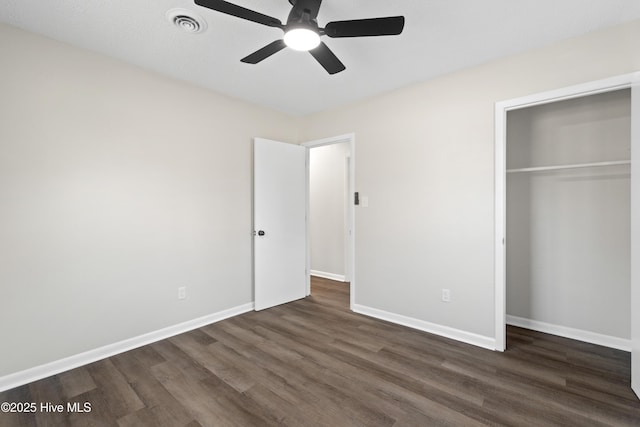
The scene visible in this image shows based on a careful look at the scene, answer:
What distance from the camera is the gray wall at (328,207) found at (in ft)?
16.5

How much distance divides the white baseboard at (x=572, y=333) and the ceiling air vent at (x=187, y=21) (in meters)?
3.93

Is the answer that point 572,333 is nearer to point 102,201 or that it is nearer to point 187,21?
point 187,21

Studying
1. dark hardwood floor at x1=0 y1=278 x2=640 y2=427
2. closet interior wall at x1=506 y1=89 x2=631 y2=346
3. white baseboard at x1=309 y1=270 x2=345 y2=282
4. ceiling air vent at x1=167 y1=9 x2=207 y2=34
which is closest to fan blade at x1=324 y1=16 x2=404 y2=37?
ceiling air vent at x1=167 y1=9 x2=207 y2=34

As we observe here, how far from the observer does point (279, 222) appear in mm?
3814

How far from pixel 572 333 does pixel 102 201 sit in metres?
4.44

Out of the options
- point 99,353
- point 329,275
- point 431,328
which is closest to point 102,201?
point 99,353

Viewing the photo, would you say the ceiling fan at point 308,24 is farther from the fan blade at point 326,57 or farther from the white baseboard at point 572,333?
the white baseboard at point 572,333

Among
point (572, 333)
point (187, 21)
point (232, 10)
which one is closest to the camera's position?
point (232, 10)

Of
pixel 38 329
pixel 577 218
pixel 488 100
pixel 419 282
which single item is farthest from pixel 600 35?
pixel 38 329

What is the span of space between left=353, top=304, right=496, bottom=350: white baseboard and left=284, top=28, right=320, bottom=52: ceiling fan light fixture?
2725mm

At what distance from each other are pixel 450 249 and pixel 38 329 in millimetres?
3491

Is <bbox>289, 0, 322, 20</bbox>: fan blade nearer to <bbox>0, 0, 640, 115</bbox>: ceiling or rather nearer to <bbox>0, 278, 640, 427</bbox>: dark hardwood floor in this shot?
<bbox>0, 0, 640, 115</bbox>: ceiling

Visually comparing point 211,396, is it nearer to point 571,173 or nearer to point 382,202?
point 382,202

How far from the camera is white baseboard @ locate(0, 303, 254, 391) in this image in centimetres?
210
